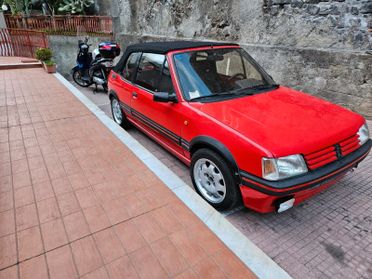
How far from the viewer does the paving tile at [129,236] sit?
2.15 m

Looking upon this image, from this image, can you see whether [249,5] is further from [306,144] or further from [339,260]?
[339,260]

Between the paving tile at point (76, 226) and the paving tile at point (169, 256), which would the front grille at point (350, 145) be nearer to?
the paving tile at point (169, 256)

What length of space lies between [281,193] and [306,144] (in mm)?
491

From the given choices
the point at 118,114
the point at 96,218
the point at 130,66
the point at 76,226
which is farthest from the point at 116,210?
the point at 118,114

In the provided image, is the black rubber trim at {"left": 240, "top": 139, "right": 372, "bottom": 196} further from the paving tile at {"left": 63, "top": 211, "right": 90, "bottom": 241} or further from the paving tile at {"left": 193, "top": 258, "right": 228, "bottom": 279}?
the paving tile at {"left": 63, "top": 211, "right": 90, "bottom": 241}

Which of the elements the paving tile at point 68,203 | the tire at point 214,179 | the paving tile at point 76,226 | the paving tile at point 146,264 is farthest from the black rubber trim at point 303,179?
the paving tile at point 68,203

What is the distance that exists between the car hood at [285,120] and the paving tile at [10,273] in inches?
83.8

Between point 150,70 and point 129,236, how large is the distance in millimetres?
2495

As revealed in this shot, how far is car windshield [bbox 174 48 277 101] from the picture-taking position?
3193mm

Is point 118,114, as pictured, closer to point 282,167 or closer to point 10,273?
point 10,273

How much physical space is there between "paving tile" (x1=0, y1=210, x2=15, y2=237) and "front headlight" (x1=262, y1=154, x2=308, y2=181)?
2303 millimetres

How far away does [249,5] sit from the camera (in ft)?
22.7

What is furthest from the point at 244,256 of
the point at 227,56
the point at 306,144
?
the point at 227,56

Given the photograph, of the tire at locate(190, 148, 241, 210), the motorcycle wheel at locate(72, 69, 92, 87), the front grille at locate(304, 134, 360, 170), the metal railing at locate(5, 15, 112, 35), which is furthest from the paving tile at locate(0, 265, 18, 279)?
the metal railing at locate(5, 15, 112, 35)
